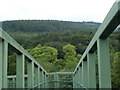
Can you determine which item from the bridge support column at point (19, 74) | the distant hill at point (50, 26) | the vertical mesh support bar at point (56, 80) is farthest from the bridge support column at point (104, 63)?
the distant hill at point (50, 26)

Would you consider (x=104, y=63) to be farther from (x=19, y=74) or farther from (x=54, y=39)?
(x=54, y=39)

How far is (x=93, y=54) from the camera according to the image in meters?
5.13

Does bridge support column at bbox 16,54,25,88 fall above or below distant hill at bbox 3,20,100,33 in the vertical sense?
below

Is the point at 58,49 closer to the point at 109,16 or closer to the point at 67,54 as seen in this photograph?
the point at 67,54

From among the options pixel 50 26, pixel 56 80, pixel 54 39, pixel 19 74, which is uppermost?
pixel 50 26

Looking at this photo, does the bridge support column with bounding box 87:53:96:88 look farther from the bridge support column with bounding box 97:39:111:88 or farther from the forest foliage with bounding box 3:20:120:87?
the forest foliage with bounding box 3:20:120:87

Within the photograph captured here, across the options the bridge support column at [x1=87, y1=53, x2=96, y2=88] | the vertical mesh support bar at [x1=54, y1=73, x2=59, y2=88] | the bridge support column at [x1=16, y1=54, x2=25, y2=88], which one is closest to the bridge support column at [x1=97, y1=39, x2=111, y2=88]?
the bridge support column at [x1=87, y1=53, x2=96, y2=88]

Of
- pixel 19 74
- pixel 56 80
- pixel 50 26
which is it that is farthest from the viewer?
pixel 50 26

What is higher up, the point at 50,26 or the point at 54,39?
the point at 50,26

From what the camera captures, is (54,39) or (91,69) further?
(54,39)

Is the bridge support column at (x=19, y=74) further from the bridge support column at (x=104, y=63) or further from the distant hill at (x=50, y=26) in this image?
the distant hill at (x=50, y=26)

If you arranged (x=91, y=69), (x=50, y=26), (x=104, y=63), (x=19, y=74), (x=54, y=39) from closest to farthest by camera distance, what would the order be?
(x=104, y=63) < (x=19, y=74) < (x=91, y=69) < (x=50, y=26) < (x=54, y=39)

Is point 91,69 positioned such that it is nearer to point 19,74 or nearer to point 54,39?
point 19,74

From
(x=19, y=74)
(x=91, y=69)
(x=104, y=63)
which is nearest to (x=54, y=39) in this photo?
(x=91, y=69)
